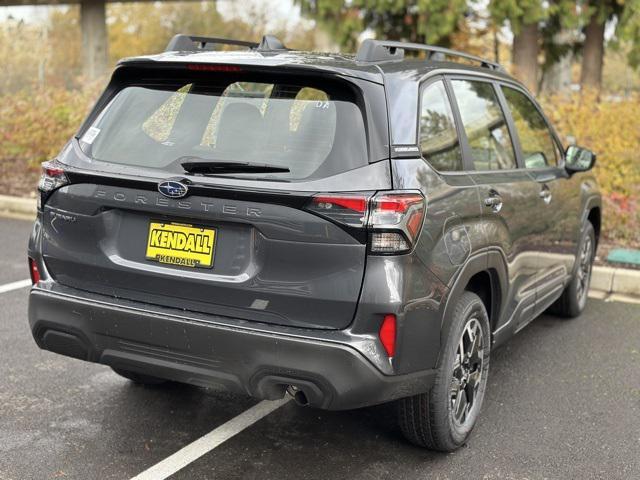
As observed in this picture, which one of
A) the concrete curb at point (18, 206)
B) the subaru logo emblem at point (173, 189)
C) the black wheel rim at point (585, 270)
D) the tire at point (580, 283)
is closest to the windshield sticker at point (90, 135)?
the subaru logo emblem at point (173, 189)

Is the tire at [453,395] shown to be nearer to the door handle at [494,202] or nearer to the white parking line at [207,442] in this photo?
the door handle at [494,202]

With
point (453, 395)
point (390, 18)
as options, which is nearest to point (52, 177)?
point (453, 395)

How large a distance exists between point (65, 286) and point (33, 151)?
889 cm

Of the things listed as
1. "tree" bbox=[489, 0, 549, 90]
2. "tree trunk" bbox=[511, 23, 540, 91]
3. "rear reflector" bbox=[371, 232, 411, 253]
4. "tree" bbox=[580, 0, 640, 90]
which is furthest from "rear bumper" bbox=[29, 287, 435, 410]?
"tree trunk" bbox=[511, 23, 540, 91]

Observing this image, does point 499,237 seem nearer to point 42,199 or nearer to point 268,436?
point 268,436

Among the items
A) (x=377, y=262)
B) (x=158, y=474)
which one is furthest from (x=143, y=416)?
(x=377, y=262)

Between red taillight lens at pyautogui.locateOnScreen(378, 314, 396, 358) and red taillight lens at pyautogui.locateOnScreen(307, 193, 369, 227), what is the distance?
0.38m

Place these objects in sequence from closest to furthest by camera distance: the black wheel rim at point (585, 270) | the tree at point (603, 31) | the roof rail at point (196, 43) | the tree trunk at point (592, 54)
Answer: the roof rail at point (196, 43) < the black wheel rim at point (585, 270) < the tree at point (603, 31) < the tree trunk at point (592, 54)

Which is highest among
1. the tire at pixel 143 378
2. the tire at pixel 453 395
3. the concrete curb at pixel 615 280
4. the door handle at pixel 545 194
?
the door handle at pixel 545 194

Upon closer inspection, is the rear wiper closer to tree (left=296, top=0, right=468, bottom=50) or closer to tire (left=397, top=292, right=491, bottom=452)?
tire (left=397, top=292, right=491, bottom=452)

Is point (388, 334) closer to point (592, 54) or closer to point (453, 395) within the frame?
point (453, 395)

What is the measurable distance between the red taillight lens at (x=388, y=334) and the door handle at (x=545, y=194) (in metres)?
1.99

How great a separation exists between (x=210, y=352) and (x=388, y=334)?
711 mm

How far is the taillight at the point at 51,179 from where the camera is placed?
3.58 metres
